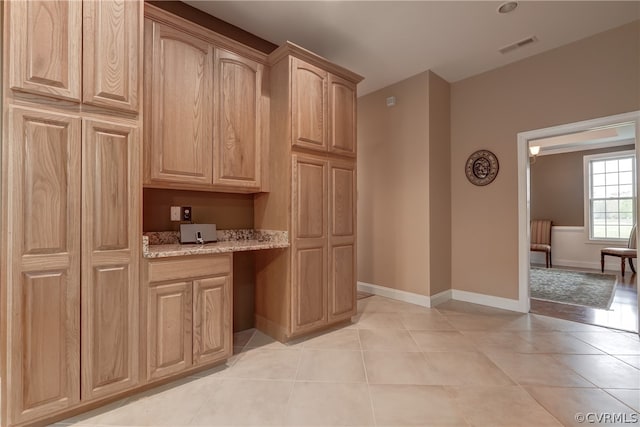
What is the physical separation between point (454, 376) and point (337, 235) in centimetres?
148

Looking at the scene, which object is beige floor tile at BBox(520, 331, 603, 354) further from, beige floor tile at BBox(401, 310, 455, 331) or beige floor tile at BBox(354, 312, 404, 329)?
beige floor tile at BBox(354, 312, 404, 329)

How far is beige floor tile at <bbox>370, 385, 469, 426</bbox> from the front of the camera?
1602 mm

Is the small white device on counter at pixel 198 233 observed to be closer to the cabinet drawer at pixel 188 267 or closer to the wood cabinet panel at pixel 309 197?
the cabinet drawer at pixel 188 267

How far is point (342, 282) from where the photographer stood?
2939 mm

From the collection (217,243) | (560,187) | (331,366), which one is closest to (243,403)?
(331,366)

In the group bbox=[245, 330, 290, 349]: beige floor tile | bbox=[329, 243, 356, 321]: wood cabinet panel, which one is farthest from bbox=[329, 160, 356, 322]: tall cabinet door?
bbox=[245, 330, 290, 349]: beige floor tile

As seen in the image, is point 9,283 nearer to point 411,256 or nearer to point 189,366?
point 189,366

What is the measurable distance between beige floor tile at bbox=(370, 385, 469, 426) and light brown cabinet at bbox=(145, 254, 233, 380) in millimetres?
1148

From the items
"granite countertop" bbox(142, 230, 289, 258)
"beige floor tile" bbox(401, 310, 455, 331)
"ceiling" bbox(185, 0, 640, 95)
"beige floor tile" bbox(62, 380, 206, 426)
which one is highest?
"ceiling" bbox(185, 0, 640, 95)

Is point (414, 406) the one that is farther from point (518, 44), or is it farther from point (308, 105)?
point (518, 44)

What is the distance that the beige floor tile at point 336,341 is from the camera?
254cm

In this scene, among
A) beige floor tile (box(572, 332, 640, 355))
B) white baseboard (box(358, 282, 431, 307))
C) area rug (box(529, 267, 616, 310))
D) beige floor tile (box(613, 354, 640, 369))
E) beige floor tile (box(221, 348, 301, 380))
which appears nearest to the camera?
beige floor tile (box(221, 348, 301, 380))

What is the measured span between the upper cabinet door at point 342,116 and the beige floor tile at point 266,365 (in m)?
1.89

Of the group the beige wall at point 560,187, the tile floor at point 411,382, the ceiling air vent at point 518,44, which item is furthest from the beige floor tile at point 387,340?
the beige wall at point 560,187
